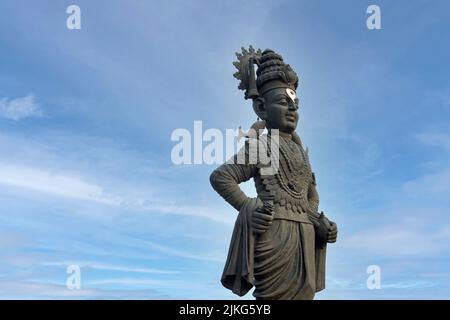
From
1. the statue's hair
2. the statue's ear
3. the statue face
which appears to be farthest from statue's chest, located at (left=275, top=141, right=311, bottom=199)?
the statue's hair

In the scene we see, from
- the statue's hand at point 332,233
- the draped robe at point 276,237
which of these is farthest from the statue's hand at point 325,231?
the draped robe at point 276,237

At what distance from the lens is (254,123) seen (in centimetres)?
858

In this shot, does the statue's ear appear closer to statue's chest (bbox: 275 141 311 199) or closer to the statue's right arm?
statue's chest (bbox: 275 141 311 199)

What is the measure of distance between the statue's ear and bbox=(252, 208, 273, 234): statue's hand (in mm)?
1718

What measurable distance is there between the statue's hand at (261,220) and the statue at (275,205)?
0.5 inches

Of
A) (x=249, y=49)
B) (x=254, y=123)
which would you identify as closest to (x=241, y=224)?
(x=254, y=123)

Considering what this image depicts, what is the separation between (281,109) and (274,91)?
0.30m

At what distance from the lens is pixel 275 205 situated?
7879mm

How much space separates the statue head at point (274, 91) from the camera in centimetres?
846

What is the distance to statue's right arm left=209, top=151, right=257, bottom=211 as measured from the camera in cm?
787
